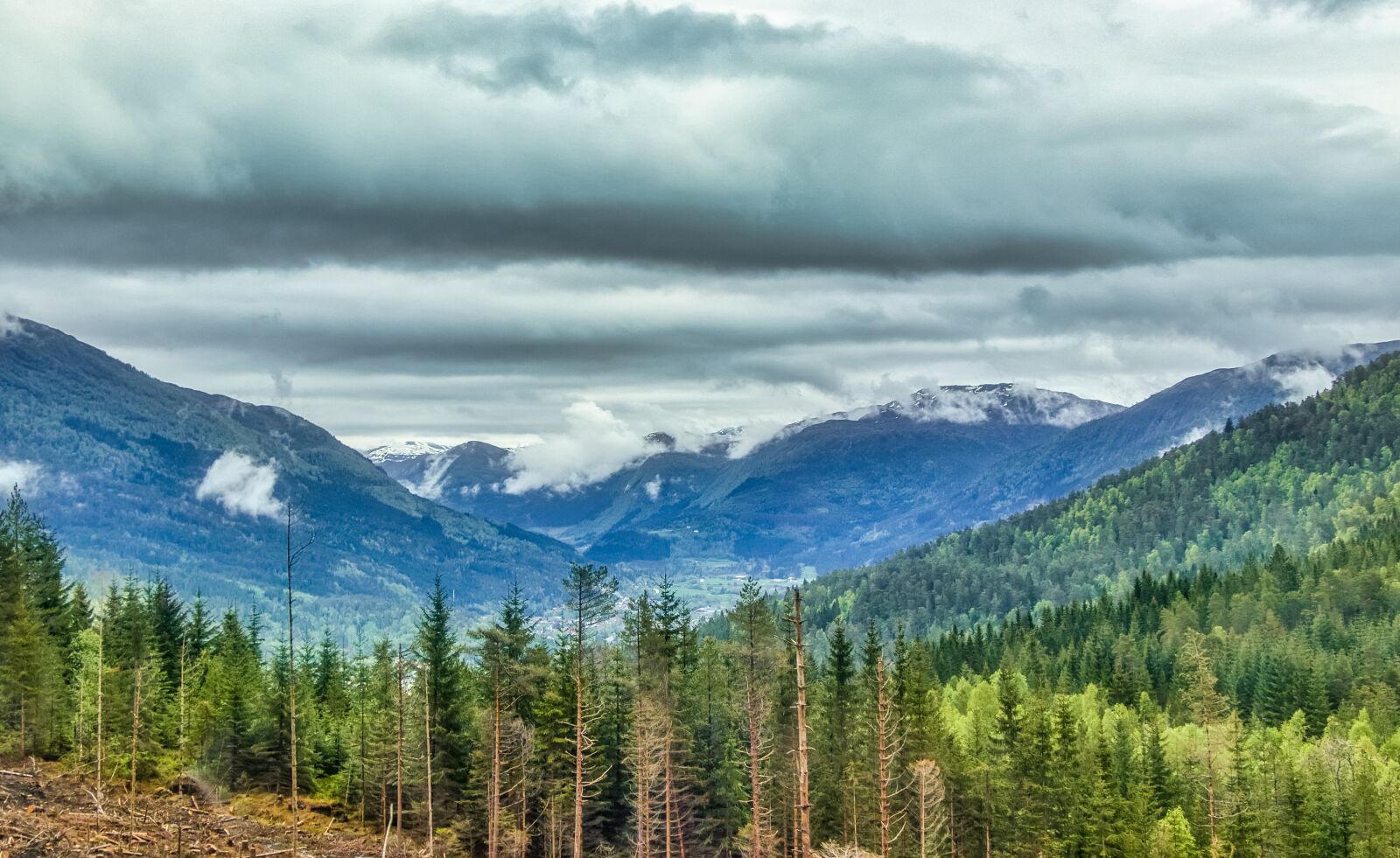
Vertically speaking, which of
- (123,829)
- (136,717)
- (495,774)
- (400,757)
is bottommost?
(495,774)

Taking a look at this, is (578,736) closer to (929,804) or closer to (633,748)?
(633,748)

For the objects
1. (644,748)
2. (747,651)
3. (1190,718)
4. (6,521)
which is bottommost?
(1190,718)

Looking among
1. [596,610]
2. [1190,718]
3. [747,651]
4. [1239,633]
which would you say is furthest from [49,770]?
[1239,633]

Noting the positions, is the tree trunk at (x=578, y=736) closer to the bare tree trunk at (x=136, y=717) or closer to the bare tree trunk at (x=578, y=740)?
the bare tree trunk at (x=578, y=740)

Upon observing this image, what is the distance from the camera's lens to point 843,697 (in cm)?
8069

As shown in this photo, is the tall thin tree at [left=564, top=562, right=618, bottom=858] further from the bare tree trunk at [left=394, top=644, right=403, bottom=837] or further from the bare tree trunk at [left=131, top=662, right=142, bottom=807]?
the bare tree trunk at [left=131, top=662, right=142, bottom=807]

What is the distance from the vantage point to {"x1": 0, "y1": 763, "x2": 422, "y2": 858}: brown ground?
127ft

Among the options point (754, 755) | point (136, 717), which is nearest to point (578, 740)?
point (754, 755)

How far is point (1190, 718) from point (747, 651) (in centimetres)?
8027

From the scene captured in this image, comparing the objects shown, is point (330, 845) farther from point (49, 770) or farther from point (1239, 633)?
point (1239, 633)

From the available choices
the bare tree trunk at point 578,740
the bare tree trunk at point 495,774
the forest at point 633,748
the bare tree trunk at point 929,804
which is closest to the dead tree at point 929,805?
the bare tree trunk at point 929,804

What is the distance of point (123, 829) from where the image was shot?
140ft

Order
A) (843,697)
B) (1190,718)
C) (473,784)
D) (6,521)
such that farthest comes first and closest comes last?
(1190,718)
(6,521)
(843,697)
(473,784)

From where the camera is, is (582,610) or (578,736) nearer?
(578,736)
